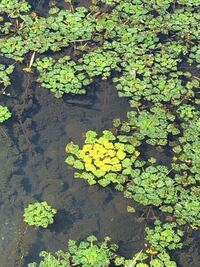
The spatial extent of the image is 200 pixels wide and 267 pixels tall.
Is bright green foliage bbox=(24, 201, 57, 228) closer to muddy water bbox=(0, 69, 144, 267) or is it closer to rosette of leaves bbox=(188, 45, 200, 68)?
muddy water bbox=(0, 69, 144, 267)

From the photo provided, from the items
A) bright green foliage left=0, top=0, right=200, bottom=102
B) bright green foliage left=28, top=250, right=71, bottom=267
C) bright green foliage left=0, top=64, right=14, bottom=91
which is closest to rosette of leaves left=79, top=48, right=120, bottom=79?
bright green foliage left=0, top=0, right=200, bottom=102

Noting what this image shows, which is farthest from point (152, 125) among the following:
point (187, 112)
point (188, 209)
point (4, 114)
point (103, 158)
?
point (4, 114)

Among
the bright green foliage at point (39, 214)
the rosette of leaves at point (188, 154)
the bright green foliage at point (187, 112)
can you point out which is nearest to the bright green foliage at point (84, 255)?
the bright green foliage at point (39, 214)

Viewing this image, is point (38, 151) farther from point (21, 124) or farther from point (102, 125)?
point (102, 125)

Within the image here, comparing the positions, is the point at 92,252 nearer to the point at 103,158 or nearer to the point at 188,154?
the point at 103,158

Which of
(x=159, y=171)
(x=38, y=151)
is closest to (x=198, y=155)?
(x=159, y=171)

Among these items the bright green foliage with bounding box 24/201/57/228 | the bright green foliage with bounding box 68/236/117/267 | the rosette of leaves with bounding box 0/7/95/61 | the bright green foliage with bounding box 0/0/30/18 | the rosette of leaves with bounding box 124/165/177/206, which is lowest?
the bright green foliage with bounding box 68/236/117/267
